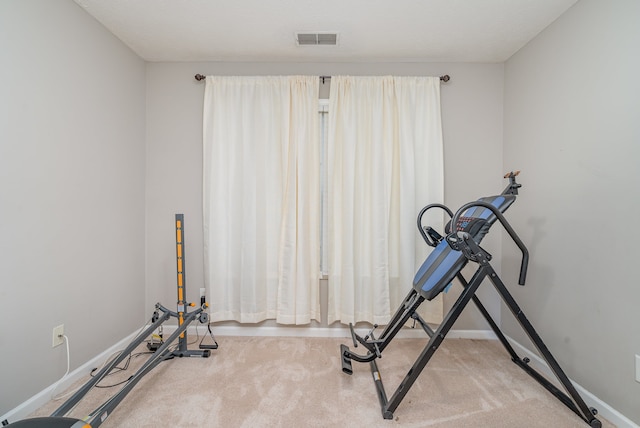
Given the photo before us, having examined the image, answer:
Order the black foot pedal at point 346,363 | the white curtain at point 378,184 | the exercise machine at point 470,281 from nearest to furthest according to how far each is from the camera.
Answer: the exercise machine at point 470,281
the black foot pedal at point 346,363
the white curtain at point 378,184

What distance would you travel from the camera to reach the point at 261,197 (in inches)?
99.1

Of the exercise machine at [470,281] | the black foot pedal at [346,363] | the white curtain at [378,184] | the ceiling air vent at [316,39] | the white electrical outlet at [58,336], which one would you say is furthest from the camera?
the white curtain at [378,184]

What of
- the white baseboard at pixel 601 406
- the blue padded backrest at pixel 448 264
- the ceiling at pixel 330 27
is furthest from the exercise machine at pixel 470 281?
the ceiling at pixel 330 27

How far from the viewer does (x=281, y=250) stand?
247 cm

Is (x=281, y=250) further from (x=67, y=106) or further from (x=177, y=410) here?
(x=67, y=106)

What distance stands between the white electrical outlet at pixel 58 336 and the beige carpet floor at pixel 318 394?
0.35 meters

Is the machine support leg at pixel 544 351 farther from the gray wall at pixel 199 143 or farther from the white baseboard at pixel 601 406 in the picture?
the gray wall at pixel 199 143

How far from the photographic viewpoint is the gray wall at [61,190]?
149 cm

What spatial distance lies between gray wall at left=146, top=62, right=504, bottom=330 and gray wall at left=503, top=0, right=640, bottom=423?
34 centimetres

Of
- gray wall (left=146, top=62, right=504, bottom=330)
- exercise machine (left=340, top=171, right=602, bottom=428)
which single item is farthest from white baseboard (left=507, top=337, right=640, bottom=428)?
gray wall (left=146, top=62, right=504, bottom=330)

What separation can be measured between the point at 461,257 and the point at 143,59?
3.25 m

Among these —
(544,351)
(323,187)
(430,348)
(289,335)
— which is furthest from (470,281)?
(289,335)

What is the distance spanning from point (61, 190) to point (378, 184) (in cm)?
238

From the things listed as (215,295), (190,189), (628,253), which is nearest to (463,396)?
(628,253)
